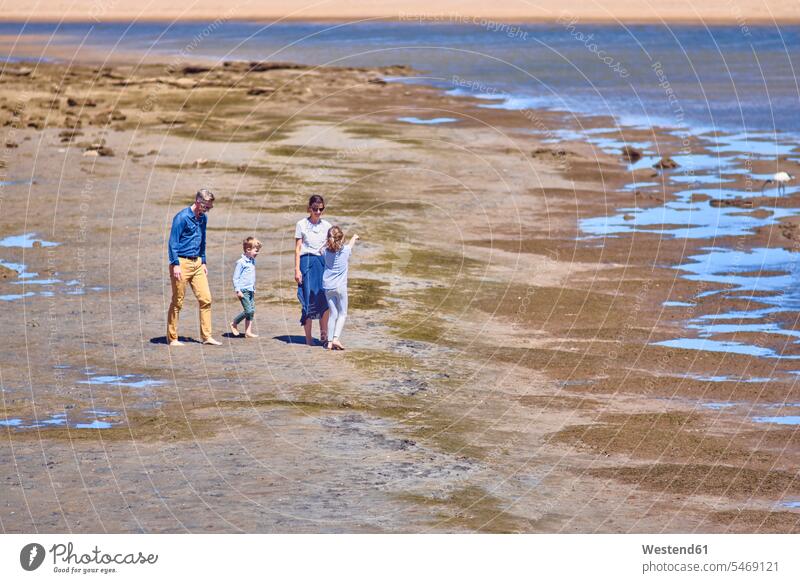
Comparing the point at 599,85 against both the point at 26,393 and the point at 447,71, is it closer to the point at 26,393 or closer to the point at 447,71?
the point at 447,71

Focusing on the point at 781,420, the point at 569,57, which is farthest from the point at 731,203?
the point at 569,57

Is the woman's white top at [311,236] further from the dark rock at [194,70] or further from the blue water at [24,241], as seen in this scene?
the dark rock at [194,70]

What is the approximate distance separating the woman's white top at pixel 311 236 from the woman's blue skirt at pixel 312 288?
95 millimetres

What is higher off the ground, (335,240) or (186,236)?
(186,236)

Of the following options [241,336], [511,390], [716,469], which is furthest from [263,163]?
[716,469]

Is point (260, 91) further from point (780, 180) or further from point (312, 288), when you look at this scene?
point (312, 288)

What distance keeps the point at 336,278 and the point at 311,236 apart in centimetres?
69

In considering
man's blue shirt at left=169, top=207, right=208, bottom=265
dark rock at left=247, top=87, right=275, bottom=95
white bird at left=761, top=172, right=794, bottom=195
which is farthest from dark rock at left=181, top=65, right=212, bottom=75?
man's blue shirt at left=169, top=207, right=208, bottom=265

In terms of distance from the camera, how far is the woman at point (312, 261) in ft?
69.4

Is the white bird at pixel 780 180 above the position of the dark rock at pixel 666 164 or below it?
below

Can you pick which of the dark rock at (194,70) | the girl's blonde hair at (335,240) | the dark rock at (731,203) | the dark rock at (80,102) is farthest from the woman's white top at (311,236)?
the dark rock at (194,70)

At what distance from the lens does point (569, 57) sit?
280 feet

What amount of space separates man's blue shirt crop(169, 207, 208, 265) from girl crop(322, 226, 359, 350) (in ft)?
5.77

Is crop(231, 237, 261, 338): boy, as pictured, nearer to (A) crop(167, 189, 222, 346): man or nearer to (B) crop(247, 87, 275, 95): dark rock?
(A) crop(167, 189, 222, 346): man
